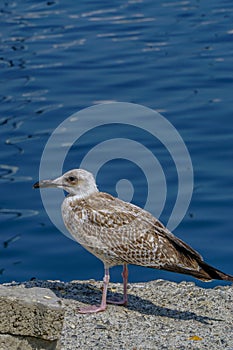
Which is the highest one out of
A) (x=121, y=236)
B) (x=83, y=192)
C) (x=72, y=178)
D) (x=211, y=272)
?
(x=72, y=178)

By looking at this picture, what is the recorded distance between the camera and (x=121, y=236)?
9141mm

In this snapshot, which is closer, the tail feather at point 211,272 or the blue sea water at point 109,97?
the tail feather at point 211,272

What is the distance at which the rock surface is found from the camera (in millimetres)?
8234

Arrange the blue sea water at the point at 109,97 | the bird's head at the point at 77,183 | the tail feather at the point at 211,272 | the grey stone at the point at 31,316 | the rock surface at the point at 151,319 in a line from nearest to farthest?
the grey stone at the point at 31,316 → the rock surface at the point at 151,319 → the tail feather at the point at 211,272 → the bird's head at the point at 77,183 → the blue sea water at the point at 109,97

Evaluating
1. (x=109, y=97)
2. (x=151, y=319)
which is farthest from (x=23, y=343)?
(x=109, y=97)

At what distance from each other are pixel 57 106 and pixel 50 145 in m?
1.79

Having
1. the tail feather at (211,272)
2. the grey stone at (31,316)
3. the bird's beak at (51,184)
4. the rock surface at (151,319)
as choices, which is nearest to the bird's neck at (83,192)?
the bird's beak at (51,184)

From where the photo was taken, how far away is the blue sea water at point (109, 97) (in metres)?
12.7

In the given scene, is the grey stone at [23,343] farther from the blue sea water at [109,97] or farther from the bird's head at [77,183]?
the blue sea water at [109,97]

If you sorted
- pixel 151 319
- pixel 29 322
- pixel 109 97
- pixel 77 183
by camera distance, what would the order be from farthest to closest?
1. pixel 109 97
2. pixel 77 183
3. pixel 151 319
4. pixel 29 322

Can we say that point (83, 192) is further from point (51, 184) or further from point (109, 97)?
point (109, 97)

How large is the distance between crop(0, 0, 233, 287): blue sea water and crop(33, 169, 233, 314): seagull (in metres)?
2.73

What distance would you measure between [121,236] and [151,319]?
0.78m

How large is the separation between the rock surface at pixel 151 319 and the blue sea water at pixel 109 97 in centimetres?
214
